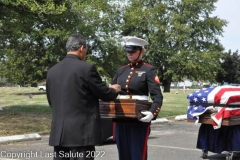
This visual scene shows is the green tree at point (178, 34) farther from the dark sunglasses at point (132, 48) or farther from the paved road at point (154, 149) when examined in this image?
the dark sunglasses at point (132, 48)

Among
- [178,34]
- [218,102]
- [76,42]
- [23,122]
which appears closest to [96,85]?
[76,42]

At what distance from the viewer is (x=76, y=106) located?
4074mm

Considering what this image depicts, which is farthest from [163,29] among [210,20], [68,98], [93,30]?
[68,98]

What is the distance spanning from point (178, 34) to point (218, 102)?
47.4 metres

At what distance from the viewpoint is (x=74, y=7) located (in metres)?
14.3

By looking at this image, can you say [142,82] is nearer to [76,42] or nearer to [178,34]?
[76,42]

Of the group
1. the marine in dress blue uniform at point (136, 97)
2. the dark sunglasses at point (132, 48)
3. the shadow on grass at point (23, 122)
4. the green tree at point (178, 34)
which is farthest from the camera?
the green tree at point (178, 34)

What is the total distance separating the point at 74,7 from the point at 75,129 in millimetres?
10623

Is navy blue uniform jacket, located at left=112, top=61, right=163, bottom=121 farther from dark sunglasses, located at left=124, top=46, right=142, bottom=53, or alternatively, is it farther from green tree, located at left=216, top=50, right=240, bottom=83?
green tree, located at left=216, top=50, right=240, bottom=83

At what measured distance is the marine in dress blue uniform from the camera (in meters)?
4.79

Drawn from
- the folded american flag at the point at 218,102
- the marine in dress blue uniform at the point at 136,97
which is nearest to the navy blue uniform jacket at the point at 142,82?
the marine in dress blue uniform at the point at 136,97

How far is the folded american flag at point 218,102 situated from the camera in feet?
24.9

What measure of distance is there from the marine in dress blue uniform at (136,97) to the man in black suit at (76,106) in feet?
2.34

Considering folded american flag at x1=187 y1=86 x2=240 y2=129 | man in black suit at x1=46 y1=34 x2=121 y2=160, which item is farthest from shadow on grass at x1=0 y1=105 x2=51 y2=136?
man in black suit at x1=46 y1=34 x2=121 y2=160
